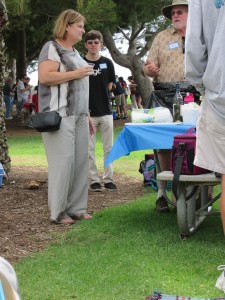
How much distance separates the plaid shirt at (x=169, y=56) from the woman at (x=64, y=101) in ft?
2.93

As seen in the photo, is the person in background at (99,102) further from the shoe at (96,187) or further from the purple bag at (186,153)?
the purple bag at (186,153)

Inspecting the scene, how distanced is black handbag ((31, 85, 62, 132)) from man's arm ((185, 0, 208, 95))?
2299 mm

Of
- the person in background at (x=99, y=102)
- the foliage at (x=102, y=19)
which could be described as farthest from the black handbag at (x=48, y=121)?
the foliage at (x=102, y=19)

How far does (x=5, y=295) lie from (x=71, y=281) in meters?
2.83

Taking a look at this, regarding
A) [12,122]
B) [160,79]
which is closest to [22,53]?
[12,122]

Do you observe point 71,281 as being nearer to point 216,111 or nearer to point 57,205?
point 216,111

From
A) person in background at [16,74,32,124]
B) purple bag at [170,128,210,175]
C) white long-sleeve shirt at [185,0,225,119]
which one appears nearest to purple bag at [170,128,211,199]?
purple bag at [170,128,210,175]

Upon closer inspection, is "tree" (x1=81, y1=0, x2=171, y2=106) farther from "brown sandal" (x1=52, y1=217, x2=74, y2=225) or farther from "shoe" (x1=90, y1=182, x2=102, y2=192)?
"brown sandal" (x1=52, y1=217, x2=74, y2=225)

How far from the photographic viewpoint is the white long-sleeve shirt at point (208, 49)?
12.3 feet

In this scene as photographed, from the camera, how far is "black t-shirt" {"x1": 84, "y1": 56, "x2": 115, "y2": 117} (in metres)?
8.56

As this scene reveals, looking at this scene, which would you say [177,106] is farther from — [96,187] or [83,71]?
[96,187]

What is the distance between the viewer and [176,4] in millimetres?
6500

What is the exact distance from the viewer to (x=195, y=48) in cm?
385

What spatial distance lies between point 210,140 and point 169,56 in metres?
3.02
